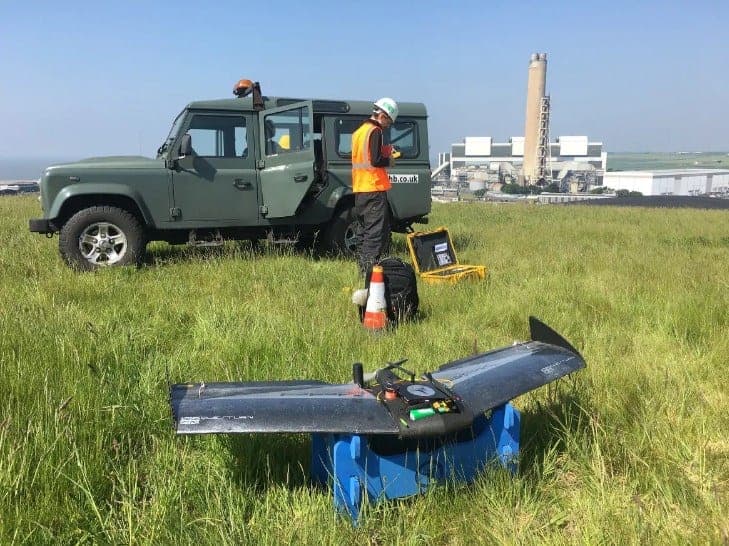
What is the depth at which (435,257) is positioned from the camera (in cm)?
666

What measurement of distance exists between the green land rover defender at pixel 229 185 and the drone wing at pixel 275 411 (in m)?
4.94

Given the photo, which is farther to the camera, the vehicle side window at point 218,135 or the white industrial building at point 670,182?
the white industrial building at point 670,182

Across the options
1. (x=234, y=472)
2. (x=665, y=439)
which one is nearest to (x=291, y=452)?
(x=234, y=472)

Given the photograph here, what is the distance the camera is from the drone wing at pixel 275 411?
→ 171cm

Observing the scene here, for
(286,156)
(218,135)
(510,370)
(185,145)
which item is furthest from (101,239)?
(510,370)

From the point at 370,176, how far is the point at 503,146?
143610 millimetres

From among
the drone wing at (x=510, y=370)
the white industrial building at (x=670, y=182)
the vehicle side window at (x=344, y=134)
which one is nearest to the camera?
the drone wing at (x=510, y=370)

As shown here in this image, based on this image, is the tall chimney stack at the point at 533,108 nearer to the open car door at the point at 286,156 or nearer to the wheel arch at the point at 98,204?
the open car door at the point at 286,156

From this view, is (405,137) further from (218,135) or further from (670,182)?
(670,182)

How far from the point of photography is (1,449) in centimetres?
190

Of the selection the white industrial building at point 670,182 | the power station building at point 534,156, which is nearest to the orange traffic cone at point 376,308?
the power station building at point 534,156

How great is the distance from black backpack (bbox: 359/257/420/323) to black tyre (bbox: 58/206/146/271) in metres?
3.36

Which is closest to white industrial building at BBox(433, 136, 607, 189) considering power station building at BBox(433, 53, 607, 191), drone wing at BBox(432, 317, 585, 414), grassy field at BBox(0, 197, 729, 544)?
power station building at BBox(433, 53, 607, 191)

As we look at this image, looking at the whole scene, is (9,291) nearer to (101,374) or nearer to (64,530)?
(101,374)
